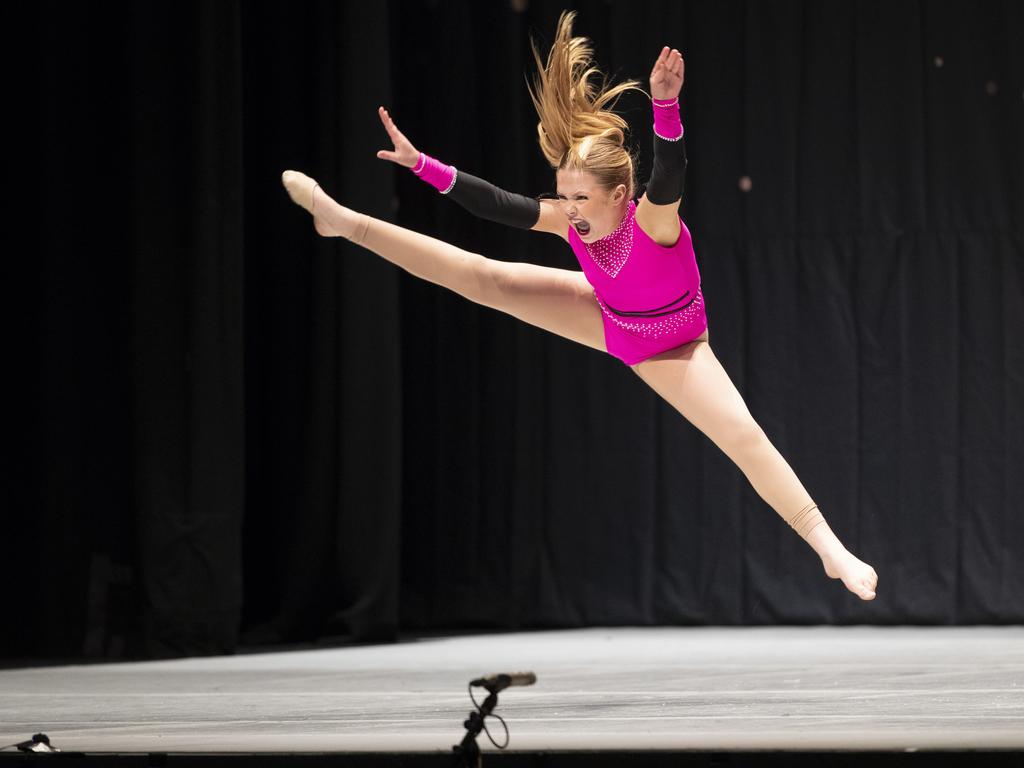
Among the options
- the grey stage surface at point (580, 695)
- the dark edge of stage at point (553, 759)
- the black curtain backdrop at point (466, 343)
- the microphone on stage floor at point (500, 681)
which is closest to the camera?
the microphone on stage floor at point (500, 681)

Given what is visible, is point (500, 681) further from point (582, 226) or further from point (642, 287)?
point (582, 226)

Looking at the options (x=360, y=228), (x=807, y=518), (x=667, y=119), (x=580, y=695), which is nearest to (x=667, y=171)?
(x=667, y=119)

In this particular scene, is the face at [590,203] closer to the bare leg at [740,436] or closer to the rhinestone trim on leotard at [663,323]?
the rhinestone trim on leotard at [663,323]

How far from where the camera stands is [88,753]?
2512 millimetres

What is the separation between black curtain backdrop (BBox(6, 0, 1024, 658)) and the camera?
5.25 m

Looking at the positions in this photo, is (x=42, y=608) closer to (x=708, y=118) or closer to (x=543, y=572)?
(x=543, y=572)

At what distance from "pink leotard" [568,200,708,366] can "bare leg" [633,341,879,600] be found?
0.07 meters

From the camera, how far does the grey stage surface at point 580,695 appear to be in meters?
2.67

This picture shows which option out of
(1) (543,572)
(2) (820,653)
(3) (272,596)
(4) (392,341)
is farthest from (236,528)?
(2) (820,653)

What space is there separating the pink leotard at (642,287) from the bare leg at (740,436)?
0.07 m

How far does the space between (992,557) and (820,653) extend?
1239 mm

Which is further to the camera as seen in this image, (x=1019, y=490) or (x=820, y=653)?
(x=1019, y=490)

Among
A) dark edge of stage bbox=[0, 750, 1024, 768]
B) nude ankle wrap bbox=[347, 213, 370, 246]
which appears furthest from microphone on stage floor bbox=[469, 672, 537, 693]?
nude ankle wrap bbox=[347, 213, 370, 246]

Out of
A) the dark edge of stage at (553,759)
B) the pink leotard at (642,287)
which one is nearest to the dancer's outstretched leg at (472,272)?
the pink leotard at (642,287)
